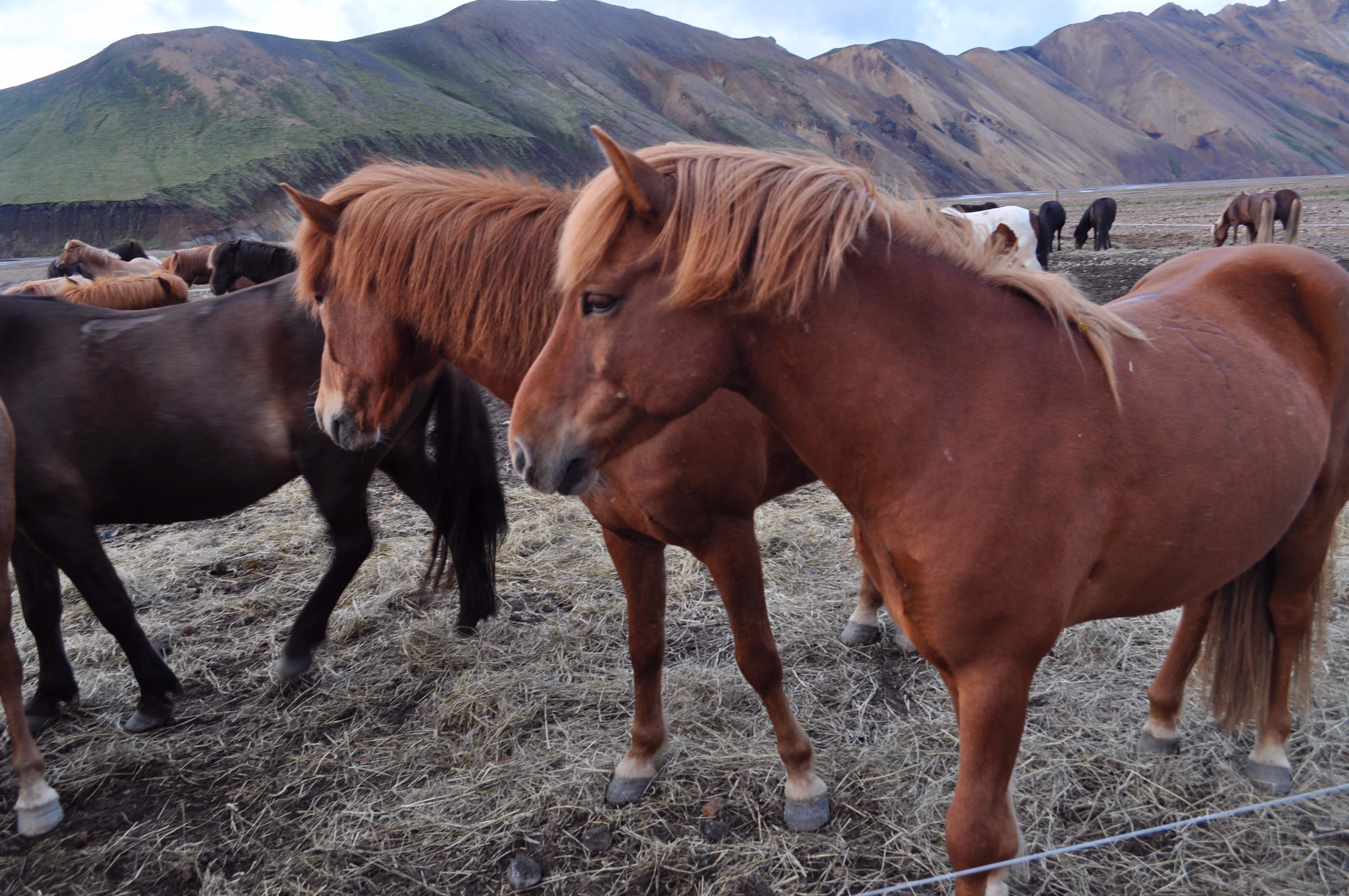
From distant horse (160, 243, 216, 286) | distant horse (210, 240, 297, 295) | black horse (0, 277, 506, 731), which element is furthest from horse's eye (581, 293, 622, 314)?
distant horse (160, 243, 216, 286)

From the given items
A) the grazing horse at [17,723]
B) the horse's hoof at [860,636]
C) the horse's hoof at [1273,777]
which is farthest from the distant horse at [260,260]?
the horse's hoof at [1273,777]

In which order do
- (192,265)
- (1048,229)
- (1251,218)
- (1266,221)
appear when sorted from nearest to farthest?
(192,265) → (1048,229) → (1266,221) → (1251,218)

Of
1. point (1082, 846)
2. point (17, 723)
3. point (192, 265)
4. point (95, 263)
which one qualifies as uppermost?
point (95, 263)

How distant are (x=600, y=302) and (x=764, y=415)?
0.56 m

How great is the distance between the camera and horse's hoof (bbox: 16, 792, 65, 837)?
257cm

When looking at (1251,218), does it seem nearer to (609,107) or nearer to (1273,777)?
(1273,777)

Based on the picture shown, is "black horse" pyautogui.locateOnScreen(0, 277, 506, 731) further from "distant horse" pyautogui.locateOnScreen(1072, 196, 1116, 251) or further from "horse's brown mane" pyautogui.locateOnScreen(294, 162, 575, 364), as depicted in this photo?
"distant horse" pyautogui.locateOnScreen(1072, 196, 1116, 251)

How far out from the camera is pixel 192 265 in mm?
14109

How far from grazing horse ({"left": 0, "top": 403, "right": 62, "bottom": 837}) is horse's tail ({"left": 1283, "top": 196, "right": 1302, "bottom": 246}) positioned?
20.7m

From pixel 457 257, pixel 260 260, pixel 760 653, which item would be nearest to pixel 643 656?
pixel 760 653

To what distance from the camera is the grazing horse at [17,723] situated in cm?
242

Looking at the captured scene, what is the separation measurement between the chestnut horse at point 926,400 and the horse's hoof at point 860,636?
1.79m

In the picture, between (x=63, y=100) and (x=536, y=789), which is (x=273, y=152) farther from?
(x=536, y=789)

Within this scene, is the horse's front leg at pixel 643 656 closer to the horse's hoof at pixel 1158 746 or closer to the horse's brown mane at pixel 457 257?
the horse's brown mane at pixel 457 257
